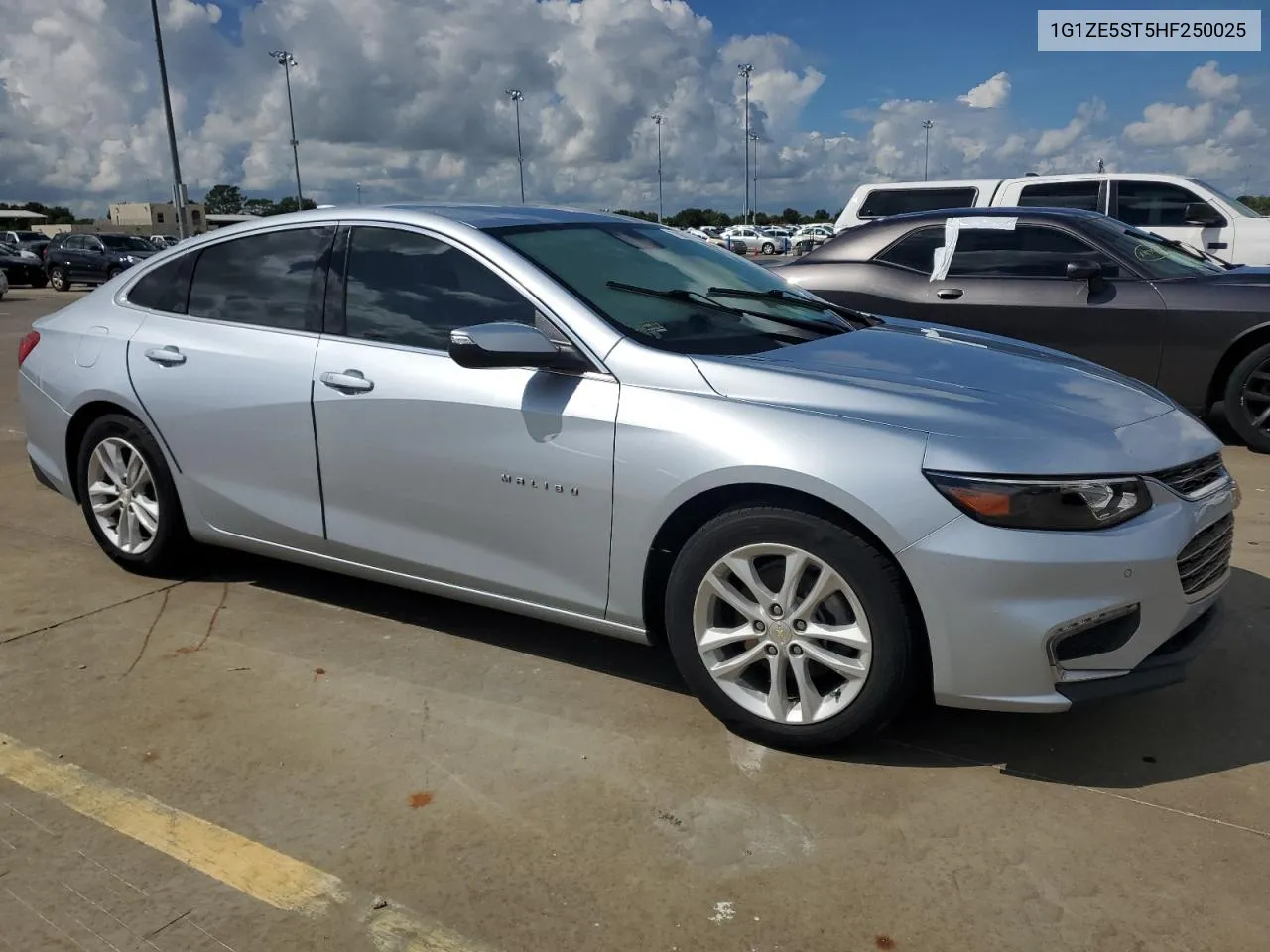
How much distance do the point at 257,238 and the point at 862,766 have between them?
302 centimetres

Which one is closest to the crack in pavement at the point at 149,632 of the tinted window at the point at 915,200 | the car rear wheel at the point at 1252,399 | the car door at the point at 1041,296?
the car door at the point at 1041,296

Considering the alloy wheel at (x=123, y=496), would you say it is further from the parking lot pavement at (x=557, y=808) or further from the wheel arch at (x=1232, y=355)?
the wheel arch at (x=1232, y=355)

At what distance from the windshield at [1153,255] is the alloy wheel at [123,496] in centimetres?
617

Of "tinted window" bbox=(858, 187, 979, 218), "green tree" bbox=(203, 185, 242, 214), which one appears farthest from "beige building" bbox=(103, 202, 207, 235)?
"tinted window" bbox=(858, 187, 979, 218)

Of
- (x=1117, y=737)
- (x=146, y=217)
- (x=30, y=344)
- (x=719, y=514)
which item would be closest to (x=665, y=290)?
(x=719, y=514)

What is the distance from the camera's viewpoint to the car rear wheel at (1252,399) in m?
6.77

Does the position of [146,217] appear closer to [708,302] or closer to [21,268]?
[21,268]

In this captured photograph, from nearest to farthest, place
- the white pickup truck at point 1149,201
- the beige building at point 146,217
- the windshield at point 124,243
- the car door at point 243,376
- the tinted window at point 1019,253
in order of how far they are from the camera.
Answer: the car door at point 243,376 < the tinted window at point 1019,253 < the white pickup truck at point 1149,201 < the windshield at point 124,243 < the beige building at point 146,217

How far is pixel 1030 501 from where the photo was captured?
273 centimetres

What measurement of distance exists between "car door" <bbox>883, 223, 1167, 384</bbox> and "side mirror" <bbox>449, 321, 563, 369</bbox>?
463cm

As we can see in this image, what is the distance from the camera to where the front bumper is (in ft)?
8.88

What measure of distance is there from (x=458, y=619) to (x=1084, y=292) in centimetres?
510

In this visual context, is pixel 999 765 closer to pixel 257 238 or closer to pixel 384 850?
pixel 384 850

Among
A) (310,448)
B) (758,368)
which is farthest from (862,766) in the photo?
(310,448)
